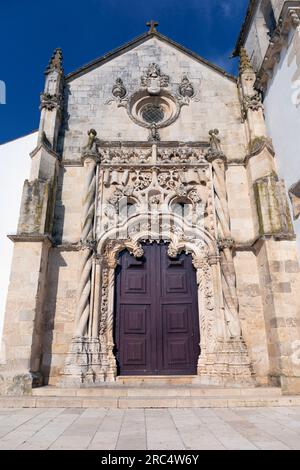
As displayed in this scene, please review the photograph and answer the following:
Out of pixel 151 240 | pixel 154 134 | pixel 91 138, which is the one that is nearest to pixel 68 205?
pixel 91 138

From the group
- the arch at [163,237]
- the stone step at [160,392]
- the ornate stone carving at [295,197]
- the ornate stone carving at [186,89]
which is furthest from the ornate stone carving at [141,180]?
the stone step at [160,392]

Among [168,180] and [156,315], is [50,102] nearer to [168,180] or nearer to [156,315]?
[168,180]

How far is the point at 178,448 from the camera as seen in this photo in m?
3.15

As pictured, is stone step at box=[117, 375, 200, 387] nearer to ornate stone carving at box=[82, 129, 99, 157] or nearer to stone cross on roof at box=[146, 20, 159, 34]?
ornate stone carving at box=[82, 129, 99, 157]

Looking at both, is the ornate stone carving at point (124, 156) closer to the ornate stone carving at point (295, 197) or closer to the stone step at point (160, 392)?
the ornate stone carving at point (295, 197)

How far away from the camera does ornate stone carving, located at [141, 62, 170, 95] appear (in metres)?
9.82

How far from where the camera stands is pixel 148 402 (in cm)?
547

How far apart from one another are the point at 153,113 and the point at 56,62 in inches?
123

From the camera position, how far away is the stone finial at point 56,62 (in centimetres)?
968

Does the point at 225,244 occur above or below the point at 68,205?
below

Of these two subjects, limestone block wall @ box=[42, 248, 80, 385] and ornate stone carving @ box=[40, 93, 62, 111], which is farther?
ornate stone carving @ box=[40, 93, 62, 111]

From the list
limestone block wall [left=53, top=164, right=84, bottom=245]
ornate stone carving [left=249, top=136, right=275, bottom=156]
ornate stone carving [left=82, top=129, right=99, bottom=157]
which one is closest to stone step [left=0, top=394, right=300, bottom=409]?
limestone block wall [left=53, top=164, right=84, bottom=245]

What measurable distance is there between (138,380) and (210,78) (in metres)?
8.57

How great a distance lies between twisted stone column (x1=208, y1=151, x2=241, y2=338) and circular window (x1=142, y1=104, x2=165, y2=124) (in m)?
2.21
